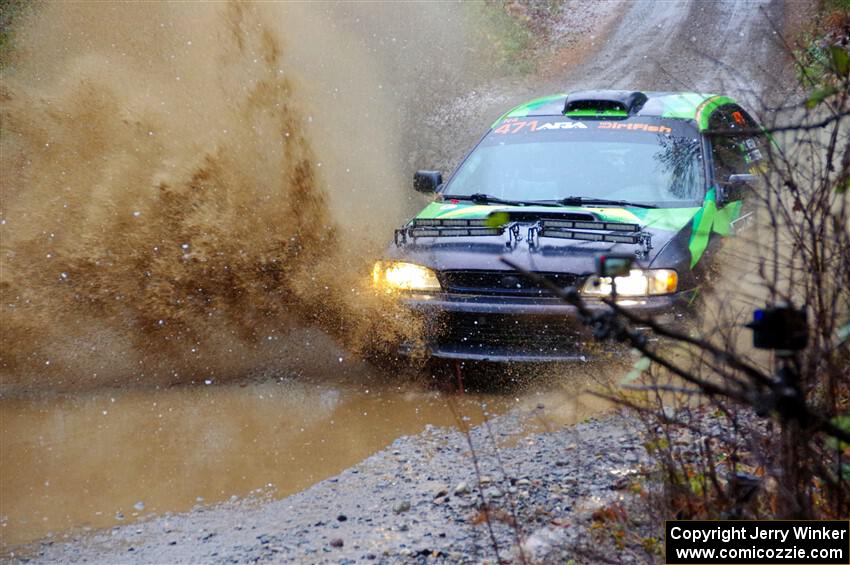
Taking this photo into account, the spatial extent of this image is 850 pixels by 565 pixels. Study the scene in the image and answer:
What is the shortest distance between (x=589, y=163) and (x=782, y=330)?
16.8 ft

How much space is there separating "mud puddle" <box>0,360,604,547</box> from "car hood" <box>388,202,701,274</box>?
0.79 m

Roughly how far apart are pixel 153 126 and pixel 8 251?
252 cm

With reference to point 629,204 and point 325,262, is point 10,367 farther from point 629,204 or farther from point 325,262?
point 629,204

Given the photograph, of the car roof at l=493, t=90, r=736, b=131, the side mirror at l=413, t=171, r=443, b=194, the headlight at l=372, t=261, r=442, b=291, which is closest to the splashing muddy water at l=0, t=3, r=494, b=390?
the headlight at l=372, t=261, r=442, b=291

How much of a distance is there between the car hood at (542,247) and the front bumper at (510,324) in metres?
0.22

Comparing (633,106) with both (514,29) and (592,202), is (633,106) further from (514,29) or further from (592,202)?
(514,29)

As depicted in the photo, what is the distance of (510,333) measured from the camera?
5.58 metres

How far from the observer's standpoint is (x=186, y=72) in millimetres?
11031

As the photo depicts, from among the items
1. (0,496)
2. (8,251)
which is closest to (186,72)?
(8,251)

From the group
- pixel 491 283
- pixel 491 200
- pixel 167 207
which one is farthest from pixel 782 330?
pixel 167 207

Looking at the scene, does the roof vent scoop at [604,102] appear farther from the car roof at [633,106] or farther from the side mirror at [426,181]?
the side mirror at [426,181]

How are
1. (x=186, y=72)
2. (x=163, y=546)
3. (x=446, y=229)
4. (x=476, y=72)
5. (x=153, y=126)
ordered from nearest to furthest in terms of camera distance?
(x=163, y=546)
(x=446, y=229)
(x=153, y=126)
(x=186, y=72)
(x=476, y=72)

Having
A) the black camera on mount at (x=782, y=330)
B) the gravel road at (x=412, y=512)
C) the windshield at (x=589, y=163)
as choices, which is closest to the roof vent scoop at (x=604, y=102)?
the windshield at (x=589, y=163)

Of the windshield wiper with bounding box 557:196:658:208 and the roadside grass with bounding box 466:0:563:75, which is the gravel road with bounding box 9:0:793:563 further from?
the roadside grass with bounding box 466:0:563:75
